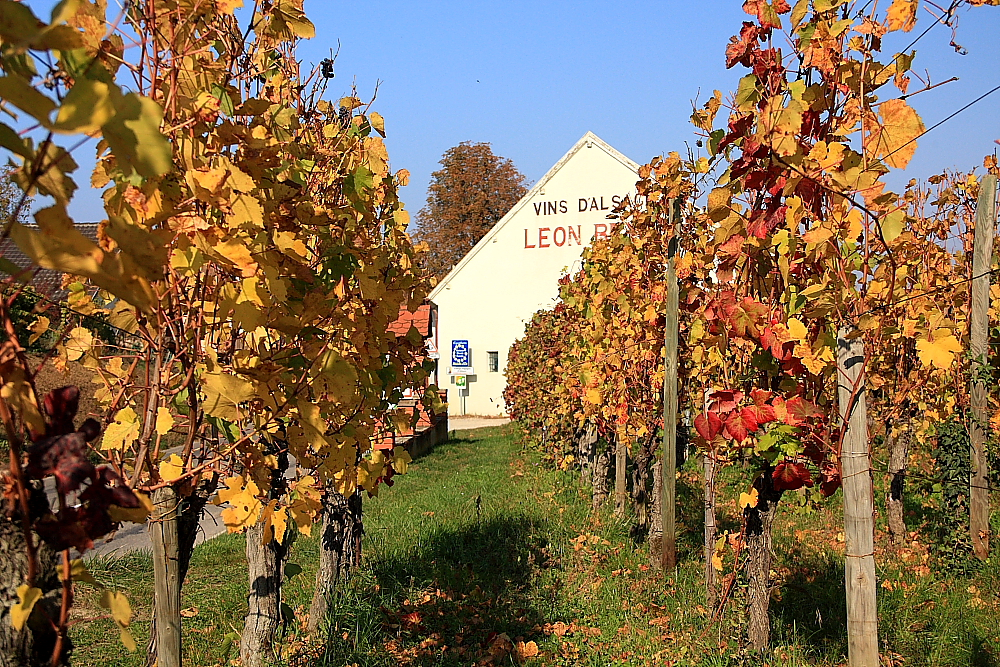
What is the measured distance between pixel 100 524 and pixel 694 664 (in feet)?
11.7

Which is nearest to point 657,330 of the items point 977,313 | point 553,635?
point 977,313

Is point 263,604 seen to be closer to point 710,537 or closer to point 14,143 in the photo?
point 710,537

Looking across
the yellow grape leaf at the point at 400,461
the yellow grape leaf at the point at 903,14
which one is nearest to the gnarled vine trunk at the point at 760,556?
the yellow grape leaf at the point at 400,461

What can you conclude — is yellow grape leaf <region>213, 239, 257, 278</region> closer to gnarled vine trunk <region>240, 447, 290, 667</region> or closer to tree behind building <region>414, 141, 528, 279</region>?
gnarled vine trunk <region>240, 447, 290, 667</region>

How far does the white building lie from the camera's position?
82.9 ft

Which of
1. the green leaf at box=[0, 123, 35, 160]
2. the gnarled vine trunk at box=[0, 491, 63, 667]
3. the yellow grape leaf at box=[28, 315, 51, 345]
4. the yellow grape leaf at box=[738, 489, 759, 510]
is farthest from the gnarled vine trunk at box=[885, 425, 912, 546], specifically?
the green leaf at box=[0, 123, 35, 160]

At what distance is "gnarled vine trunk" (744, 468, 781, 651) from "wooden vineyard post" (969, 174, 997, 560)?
2225mm

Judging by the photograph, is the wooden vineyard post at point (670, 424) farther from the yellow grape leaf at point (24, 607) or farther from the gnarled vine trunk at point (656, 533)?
the yellow grape leaf at point (24, 607)

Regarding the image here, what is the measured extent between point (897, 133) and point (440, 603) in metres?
4.09

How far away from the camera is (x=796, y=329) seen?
113 inches

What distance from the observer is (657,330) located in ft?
21.5

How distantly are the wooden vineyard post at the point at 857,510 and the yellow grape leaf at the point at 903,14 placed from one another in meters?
1.09

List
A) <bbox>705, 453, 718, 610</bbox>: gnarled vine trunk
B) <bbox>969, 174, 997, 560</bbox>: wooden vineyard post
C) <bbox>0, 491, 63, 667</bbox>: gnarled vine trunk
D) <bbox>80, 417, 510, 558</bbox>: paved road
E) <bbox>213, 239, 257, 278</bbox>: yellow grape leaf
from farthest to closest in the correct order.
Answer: <bbox>80, 417, 510, 558</bbox>: paved road
<bbox>969, 174, 997, 560</bbox>: wooden vineyard post
<bbox>705, 453, 718, 610</bbox>: gnarled vine trunk
<bbox>213, 239, 257, 278</bbox>: yellow grape leaf
<bbox>0, 491, 63, 667</bbox>: gnarled vine trunk

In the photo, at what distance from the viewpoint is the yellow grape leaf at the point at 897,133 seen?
2.65 metres
